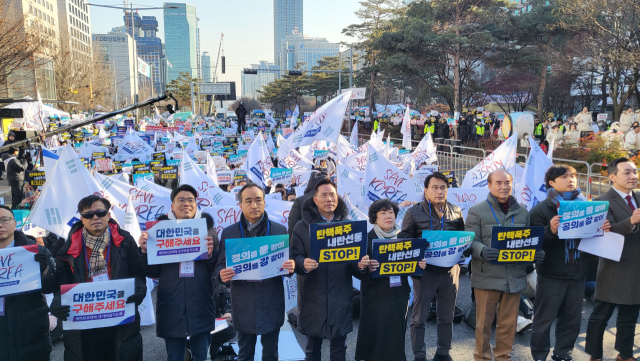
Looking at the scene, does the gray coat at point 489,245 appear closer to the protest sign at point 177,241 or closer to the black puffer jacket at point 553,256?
the black puffer jacket at point 553,256

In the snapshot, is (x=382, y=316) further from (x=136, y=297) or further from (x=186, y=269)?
(x=136, y=297)

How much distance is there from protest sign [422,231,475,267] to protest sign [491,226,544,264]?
0.75 ft

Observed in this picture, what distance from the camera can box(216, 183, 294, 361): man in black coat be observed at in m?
3.93

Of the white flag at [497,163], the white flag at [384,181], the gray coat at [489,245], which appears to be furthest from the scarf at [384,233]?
the white flag at [497,163]

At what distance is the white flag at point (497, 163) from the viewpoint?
26.8ft

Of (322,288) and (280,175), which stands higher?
(280,175)

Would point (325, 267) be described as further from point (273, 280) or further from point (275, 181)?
point (275, 181)

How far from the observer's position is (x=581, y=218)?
13.9 ft

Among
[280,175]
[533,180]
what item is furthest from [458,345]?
[280,175]

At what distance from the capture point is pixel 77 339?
3.71 m

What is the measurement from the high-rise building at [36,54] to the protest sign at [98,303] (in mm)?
16059

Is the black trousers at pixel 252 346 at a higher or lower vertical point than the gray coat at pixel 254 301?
lower

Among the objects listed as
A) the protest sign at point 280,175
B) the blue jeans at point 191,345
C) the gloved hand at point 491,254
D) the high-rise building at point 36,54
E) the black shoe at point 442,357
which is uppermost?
the high-rise building at point 36,54

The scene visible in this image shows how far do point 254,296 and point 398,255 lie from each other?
1.22 m
